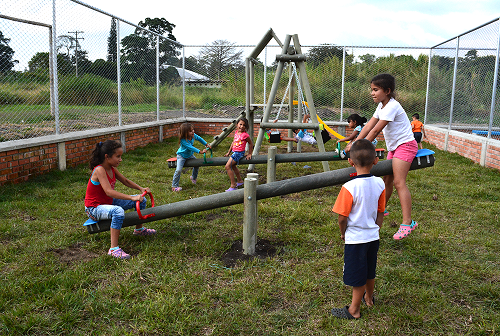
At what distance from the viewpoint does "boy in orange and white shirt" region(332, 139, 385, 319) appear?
239 centimetres

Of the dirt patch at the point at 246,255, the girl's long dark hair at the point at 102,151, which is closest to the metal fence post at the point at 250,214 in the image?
the dirt patch at the point at 246,255

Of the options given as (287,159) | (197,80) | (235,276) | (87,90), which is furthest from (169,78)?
(235,276)

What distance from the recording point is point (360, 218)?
239 cm

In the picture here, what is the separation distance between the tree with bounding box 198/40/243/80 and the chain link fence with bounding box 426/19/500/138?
6476mm

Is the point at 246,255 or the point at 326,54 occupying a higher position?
the point at 326,54

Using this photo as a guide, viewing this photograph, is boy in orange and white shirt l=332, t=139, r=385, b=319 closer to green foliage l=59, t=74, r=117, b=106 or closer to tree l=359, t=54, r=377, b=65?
green foliage l=59, t=74, r=117, b=106

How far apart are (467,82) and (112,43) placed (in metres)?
8.46

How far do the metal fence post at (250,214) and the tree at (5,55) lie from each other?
14.9 ft

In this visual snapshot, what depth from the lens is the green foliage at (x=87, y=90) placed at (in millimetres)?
6715

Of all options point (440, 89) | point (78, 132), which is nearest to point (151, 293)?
point (78, 132)

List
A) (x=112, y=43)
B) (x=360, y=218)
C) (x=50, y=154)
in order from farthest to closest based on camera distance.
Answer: (x=112, y=43), (x=50, y=154), (x=360, y=218)

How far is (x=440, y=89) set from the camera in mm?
11258

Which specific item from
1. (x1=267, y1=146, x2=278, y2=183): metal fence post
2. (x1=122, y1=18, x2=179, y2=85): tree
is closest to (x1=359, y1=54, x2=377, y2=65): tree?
(x1=122, y1=18, x2=179, y2=85): tree

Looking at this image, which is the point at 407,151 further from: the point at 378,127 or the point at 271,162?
the point at 271,162
